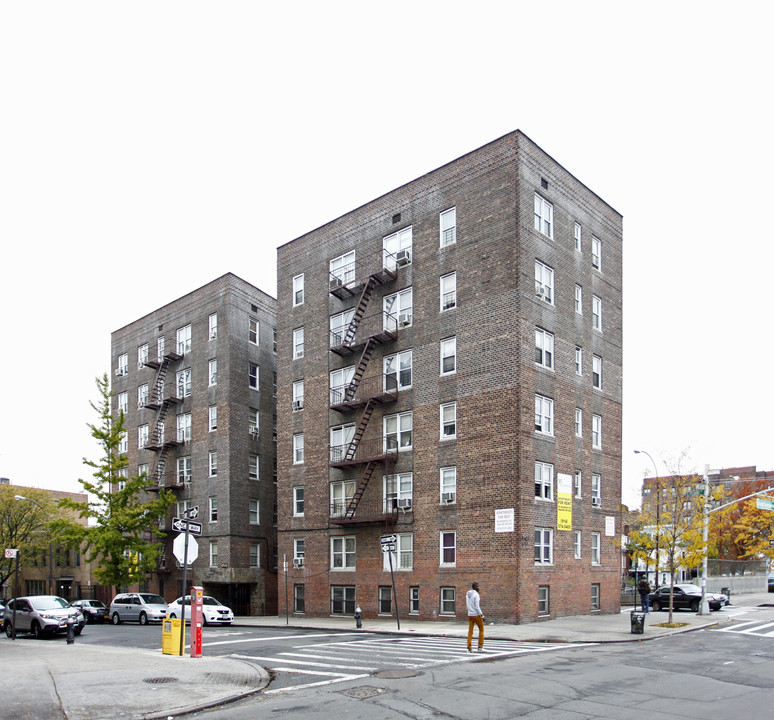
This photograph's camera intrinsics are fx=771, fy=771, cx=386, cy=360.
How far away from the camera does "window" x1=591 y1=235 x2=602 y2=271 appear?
37.9 meters

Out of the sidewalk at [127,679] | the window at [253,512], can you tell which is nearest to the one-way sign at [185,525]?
the sidewalk at [127,679]

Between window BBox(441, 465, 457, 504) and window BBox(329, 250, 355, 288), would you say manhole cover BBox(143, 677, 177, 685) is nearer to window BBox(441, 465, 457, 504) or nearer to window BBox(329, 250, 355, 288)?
window BBox(441, 465, 457, 504)

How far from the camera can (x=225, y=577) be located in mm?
45250

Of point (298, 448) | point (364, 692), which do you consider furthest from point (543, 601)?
point (364, 692)

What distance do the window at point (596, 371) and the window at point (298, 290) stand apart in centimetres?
1563

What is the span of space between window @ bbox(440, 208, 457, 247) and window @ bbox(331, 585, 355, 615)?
16.9 metres

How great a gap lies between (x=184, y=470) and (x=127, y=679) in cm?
3545

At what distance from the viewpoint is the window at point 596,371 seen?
36941 mm

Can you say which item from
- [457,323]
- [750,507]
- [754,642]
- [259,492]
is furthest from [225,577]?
[750,507]

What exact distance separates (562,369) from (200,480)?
24948 millimetres

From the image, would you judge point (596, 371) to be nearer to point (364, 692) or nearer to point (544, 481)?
point (544, 481)

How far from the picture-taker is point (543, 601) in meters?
31.5

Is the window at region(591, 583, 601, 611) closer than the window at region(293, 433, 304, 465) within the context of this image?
Yes

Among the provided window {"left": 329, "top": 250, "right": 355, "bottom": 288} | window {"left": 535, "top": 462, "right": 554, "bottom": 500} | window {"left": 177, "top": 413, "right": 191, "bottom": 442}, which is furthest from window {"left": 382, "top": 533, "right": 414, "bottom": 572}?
window {"left": 177, "top": 413, "right": 191, "bottom": 442}
